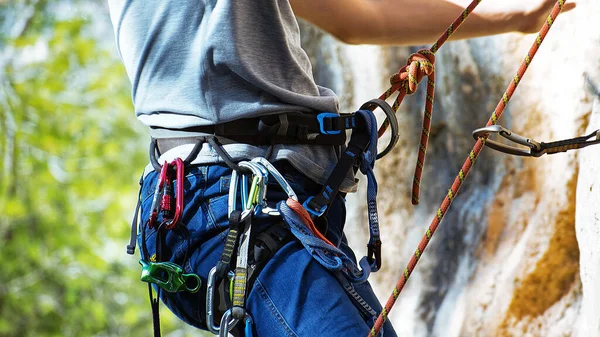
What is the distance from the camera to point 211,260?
110cm

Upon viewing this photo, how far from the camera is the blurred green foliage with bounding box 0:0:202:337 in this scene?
6680 mm

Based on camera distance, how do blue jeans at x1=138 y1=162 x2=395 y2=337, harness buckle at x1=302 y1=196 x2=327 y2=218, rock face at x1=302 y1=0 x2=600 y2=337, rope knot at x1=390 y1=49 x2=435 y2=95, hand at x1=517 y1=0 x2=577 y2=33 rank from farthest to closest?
1. rock face at x1=302 y1=0 x2=600 y2=337
2. hand at x1=517 y1=0 x2=577 y2=33
3. rope knot at x1=390 y1=49 x2=435 y2=95
4. harness buckle at x1=302 y1=196 x2=327 y2=218
5. blue jeans at x1=138 y1=162 x2=395 y2=337

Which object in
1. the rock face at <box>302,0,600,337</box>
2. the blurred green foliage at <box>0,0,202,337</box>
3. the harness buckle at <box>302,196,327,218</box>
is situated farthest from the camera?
the blurred green foliage at <box>0,0,202,337</box>

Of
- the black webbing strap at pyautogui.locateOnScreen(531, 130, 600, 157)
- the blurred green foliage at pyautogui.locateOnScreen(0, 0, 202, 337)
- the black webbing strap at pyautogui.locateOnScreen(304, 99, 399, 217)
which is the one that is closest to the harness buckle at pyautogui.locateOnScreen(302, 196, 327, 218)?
the black webbing strap at pyautogui.locateOnScreen(304, 99, 399, 217)

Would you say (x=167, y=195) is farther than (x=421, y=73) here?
No

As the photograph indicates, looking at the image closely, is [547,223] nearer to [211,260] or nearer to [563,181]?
[563,181]

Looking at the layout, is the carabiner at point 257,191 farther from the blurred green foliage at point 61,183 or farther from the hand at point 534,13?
the blurred green foliage at point 61,183

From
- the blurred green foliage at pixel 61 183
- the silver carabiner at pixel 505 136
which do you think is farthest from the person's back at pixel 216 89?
the blurred green foliage at pixel 61 183

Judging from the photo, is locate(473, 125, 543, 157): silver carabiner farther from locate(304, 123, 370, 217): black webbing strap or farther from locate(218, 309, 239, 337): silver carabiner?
locate(218, 309, 239, 337): silver carabiner

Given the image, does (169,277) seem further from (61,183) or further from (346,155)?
(61,183)

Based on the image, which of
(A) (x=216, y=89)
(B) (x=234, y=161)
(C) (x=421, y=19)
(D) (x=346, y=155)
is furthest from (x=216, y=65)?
(C) (x=421, y=19)

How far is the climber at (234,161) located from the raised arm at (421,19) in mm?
207

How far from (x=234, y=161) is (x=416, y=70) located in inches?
15.5

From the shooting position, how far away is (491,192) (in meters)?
2.63
